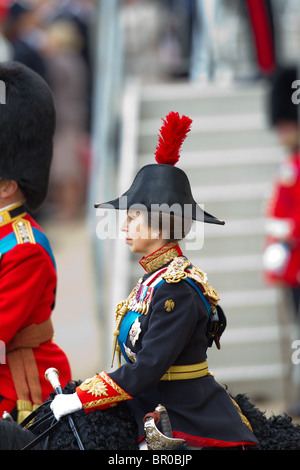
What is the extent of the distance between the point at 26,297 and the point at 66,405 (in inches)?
20.1

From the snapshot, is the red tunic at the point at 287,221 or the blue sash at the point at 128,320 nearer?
the blue sash at the point at 128,320

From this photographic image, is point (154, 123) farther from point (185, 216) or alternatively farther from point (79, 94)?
point (185, 216)

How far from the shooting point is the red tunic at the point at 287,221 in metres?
5.90

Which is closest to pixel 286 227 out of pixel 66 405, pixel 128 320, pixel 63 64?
pixel 128 320

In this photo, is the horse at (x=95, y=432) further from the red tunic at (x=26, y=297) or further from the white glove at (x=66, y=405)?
the red tunic at (x=26, y=297)

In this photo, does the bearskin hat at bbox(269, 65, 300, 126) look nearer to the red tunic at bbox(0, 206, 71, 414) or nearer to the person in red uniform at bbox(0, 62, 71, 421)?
the person in red uniform at bbox(0, 62, 71, 421)

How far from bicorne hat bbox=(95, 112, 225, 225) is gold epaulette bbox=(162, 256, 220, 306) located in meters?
0.14

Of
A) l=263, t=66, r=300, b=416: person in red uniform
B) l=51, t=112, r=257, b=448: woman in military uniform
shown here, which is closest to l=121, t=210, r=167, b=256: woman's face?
l=51, t=112, r=257, b=448: woman in military uniform

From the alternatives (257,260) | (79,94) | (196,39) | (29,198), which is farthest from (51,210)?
(29,198)

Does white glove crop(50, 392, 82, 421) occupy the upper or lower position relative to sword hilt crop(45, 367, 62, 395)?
lower

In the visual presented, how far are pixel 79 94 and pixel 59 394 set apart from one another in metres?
8.63

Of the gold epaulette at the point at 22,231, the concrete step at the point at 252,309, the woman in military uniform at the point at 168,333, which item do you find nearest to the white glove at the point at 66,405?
the woman in military uniform at the point at 168,333

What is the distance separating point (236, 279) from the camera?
7.18 meters

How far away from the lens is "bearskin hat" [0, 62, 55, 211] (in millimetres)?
2984
